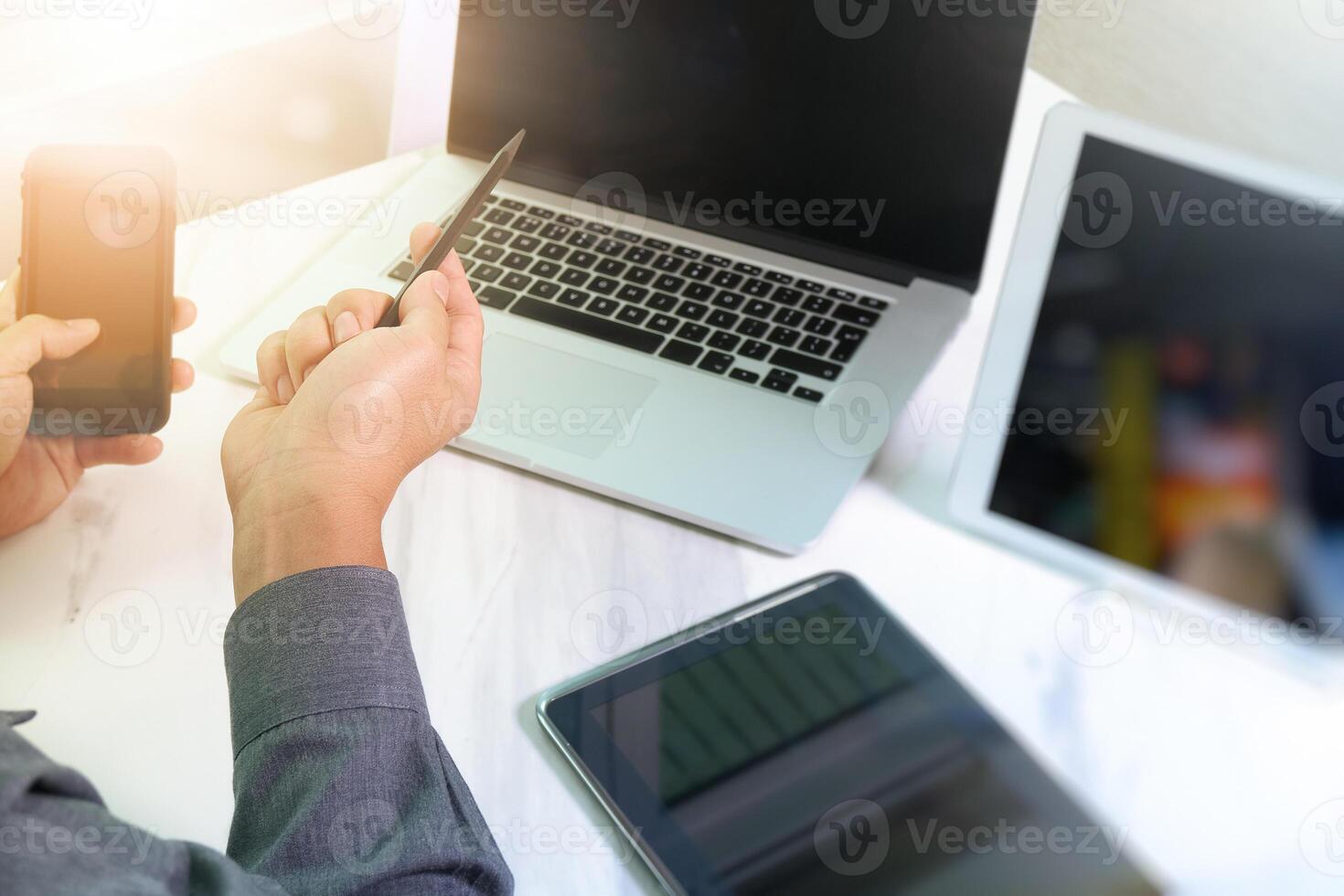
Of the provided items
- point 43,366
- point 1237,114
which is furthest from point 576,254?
point 1237,114

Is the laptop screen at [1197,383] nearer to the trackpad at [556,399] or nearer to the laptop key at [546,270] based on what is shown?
the trackpad at [556,399]

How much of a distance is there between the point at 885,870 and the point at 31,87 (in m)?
0.98

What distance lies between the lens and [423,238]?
686mm

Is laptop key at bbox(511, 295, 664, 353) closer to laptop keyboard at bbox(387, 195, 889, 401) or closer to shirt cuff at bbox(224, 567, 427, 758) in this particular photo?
laptop keyboard at bbox(387, 195, 889, 401)

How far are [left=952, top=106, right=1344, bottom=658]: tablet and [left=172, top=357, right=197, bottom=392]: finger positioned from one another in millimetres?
494

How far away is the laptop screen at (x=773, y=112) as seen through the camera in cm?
79

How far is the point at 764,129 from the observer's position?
86cm

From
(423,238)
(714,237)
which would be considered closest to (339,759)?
(423,238)

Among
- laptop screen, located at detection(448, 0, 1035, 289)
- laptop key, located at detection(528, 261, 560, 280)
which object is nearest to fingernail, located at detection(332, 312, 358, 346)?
laptop key, located at detection(528, 261, 560, 280)

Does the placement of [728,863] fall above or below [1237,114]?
below

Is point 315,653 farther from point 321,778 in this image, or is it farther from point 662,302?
point 662,302

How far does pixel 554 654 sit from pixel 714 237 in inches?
16.2

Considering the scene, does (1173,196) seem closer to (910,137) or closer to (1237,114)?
(910,137)

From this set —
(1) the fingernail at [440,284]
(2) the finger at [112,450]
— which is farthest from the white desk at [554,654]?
(1) the fingernail at [440,284]
